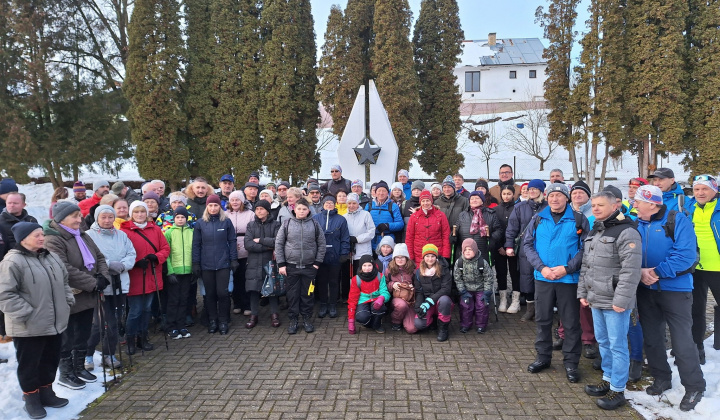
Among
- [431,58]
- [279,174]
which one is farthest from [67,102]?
[431,58]

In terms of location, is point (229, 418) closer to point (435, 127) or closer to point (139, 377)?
point (139, 377)

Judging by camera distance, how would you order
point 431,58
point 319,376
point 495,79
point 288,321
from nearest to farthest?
1. point 319,376
2. point 288,321
3. point 431,58
4. point 495,79

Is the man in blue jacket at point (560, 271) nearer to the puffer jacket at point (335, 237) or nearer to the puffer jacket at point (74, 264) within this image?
the puffer jacket at point (335, 237)

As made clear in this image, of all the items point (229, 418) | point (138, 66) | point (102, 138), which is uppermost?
point (138, 66)

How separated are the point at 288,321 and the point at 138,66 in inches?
516

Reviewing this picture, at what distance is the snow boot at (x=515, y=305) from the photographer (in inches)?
255

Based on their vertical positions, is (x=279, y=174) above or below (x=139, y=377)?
above

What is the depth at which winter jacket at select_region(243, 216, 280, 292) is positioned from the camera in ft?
19.7

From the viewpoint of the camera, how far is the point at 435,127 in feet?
57.6

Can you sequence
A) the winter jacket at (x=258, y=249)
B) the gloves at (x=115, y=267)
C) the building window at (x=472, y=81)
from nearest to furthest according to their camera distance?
the gloves at (x=115, y=267), the winter jacket at (x=258, y=249), the building window at (x=472, y=81)

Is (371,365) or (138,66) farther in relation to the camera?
(138,66)

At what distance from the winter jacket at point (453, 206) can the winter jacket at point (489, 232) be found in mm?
272

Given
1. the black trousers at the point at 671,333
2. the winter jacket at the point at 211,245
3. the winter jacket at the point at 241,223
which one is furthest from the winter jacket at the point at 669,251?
the winter jacket at the point at 241,223

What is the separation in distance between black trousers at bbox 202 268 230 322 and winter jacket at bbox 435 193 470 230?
348 centimetres
